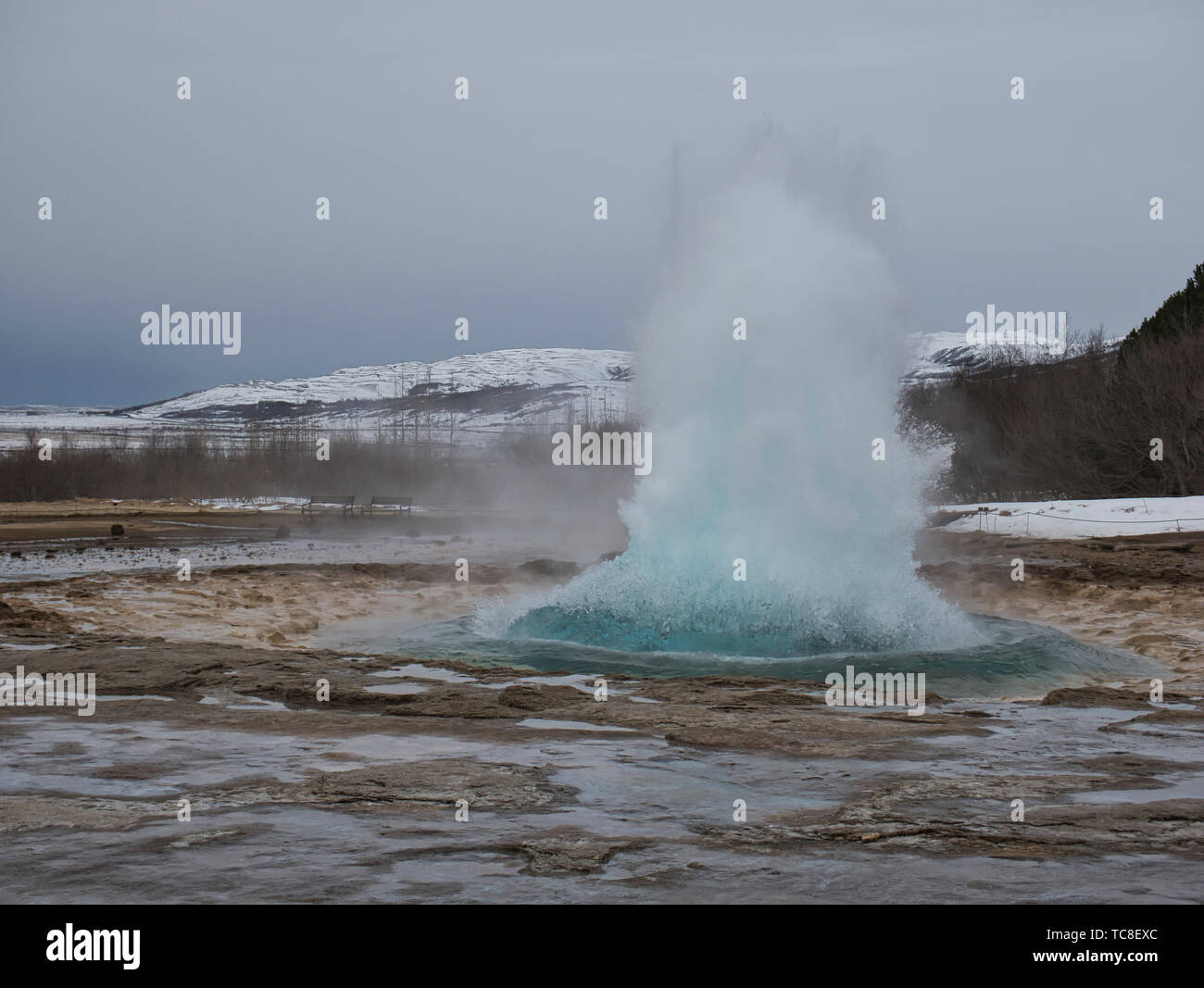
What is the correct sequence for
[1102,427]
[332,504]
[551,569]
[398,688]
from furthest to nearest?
[332,504] → [1102,427] → [551,569] → [398,688]

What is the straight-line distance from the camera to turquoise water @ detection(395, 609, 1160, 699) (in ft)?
35.6

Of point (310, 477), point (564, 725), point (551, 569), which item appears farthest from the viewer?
point (310, 477)

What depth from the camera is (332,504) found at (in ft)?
209

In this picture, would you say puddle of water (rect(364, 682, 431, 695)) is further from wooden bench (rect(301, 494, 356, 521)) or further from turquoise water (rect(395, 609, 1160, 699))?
wooden bench (rect(301, 494, 356, 521))

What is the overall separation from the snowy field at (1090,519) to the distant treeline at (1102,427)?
185 centimetres

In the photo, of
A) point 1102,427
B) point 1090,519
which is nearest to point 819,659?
point 1090,519

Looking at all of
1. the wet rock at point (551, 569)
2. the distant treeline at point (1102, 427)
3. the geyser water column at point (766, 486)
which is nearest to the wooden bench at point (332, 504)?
the distant treeline at point (1102, 427)

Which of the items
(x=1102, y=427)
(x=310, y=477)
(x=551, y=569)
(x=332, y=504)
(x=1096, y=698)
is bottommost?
(x=1096, y=698)

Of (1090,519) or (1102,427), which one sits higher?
(1102,427)

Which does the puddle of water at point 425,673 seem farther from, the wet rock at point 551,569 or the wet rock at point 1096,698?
the wet rock at point 551,569

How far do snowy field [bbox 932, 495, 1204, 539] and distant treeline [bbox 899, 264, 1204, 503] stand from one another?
6.07ft

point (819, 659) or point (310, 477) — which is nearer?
point (819, 659)

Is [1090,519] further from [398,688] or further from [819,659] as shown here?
[398,688]

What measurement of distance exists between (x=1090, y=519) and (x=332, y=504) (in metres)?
41.4
